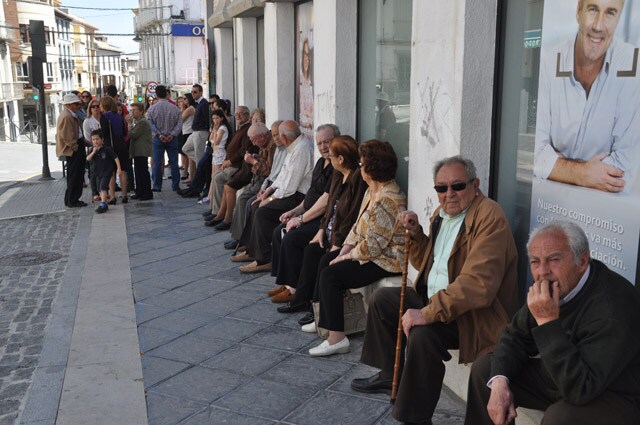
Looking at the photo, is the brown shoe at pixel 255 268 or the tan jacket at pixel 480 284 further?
the brown shoe at pixel 255 268

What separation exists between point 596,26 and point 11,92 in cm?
5890

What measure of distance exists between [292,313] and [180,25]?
46.6 ft

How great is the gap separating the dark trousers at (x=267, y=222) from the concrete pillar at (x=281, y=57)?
2.79m

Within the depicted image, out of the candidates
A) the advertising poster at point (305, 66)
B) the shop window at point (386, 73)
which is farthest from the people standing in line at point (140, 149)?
the shop window at point (386, 73)

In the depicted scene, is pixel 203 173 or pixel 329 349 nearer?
pixel 329 349

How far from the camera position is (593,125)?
3.72 meters

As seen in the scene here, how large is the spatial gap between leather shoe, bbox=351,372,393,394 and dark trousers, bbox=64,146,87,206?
321 inches

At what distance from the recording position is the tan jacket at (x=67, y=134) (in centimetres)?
1112

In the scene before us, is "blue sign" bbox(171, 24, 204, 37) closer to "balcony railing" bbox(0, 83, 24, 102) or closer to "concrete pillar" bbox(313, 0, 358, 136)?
"concrete pillar" bbox(313, 0, 358, 136)

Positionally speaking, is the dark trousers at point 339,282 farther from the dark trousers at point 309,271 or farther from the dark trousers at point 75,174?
the dark trousers at point 75,174

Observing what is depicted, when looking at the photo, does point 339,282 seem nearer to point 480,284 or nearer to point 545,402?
point 480,284

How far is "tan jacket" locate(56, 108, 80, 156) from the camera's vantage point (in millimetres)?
11117

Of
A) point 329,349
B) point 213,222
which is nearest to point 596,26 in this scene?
point 329,349

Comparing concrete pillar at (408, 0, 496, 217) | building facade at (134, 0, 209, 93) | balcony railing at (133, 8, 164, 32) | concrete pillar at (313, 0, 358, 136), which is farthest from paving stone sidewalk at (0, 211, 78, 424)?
balcony railing at (133, 8, 164, 32)
